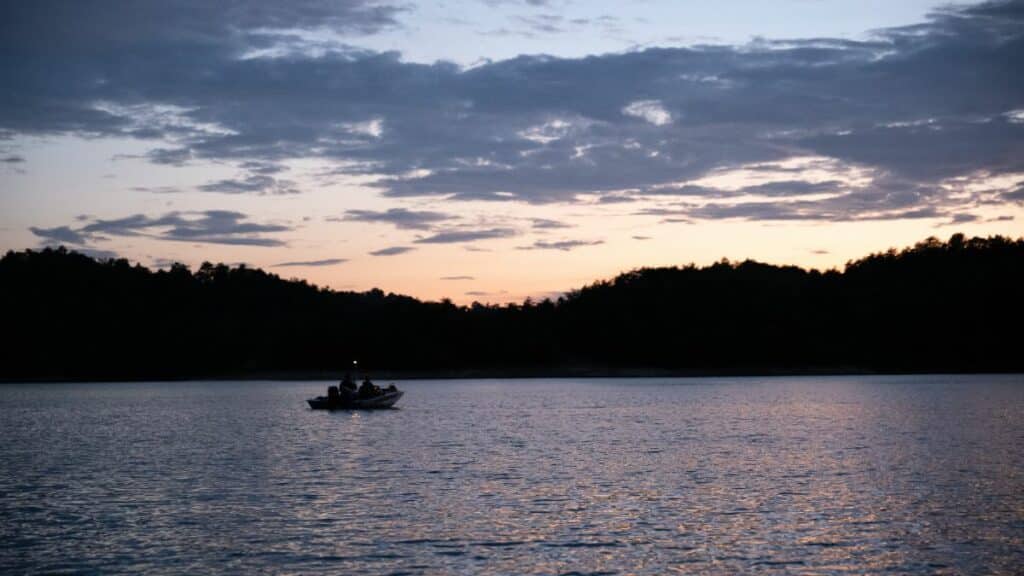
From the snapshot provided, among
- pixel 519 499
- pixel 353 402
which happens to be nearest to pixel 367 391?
pixel 353 402

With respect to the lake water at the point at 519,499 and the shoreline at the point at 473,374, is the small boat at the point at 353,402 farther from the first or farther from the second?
the shoreline at the point at 473,374

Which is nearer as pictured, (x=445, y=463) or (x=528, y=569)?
(x=528, y=569)

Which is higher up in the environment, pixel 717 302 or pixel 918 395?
pixel 717 302

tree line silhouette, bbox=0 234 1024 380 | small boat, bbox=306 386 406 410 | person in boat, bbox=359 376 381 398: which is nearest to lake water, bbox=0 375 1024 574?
small boat, bbox=306 386 406 410

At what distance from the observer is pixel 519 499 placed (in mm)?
30422

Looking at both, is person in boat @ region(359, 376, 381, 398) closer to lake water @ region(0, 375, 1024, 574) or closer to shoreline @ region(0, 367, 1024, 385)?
lake water @ region(0, 375, 1024, 574)

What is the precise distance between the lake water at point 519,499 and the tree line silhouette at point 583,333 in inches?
4860

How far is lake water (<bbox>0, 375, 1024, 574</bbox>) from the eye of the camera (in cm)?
2228

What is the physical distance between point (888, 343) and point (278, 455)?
154417mm

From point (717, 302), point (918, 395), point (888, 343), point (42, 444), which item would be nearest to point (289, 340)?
point (717, 302)

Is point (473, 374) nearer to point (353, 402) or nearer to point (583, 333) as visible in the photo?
point (583, 333)

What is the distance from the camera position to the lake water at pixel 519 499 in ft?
73.1

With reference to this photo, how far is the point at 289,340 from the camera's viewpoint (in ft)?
624

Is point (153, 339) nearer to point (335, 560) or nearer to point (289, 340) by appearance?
point (289, 340)
